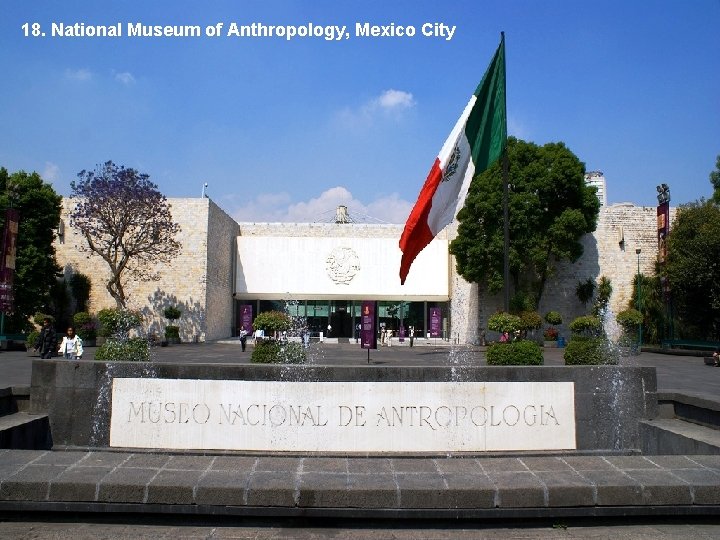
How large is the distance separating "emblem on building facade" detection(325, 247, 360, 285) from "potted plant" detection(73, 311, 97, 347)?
15.1 metres

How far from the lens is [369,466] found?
452 centimetres

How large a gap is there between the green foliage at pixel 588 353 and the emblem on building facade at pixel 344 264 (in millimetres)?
30421

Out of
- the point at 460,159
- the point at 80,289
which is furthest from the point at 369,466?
the point at 80,289

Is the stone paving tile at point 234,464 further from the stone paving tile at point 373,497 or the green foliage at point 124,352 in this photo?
the green foliage at point 124,352

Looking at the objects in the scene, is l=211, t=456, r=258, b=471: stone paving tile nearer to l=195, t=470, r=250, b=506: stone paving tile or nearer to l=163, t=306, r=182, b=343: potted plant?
l=195, t=470, r=250, b=506: stone paving tile

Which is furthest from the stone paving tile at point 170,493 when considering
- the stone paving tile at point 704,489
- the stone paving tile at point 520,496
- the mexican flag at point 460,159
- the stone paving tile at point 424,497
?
the mexican flag at point 460,159

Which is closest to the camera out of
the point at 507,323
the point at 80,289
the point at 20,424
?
the point at 20,424

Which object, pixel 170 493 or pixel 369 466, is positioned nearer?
pixel 170 493

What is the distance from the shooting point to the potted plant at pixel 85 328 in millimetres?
27000

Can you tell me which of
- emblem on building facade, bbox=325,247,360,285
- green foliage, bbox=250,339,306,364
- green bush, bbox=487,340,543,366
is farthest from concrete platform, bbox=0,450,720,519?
emblem on building facade, bbox=325,247,360,285

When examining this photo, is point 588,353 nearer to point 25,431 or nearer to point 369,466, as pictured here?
point 369,466

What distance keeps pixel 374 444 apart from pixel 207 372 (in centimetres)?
213

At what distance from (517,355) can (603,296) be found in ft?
104

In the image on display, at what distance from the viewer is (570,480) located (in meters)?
4.08
